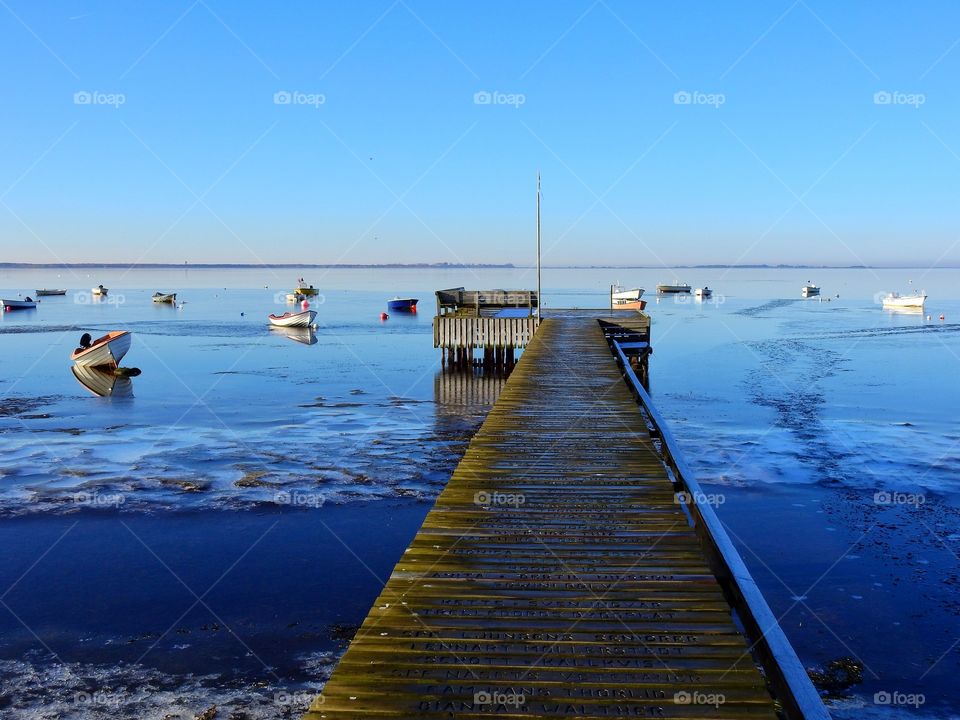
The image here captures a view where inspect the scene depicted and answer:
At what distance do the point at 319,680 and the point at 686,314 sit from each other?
6775 cm

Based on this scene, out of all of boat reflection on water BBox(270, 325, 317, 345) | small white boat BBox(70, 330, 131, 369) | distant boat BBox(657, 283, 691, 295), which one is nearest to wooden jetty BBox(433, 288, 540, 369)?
small white boat BBox(70, 330, 131, 369)

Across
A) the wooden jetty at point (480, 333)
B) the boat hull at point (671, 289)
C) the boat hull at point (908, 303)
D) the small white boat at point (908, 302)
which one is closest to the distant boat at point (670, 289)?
the boat hull at point (671, 289)

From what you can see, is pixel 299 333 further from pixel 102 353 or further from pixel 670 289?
pixel 670 289

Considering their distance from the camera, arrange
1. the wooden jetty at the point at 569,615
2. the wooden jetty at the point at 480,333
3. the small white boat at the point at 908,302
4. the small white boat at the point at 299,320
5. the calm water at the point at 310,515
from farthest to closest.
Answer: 1. the small white boat at the point at 908,302
2. the small white boat at the point at 299,320
3. the wooden jetty at the point at 480,333
4. the calm water at the point at 310,515
5. the wooden jetty at the point at 569,615

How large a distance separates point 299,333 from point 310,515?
39.5 m

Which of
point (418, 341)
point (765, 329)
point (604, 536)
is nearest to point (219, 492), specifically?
point (604, 536)

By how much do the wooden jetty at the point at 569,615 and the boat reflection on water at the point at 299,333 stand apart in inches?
1503

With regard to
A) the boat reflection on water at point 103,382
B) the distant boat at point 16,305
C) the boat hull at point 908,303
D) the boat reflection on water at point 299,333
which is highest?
the boat hull at point 908,303

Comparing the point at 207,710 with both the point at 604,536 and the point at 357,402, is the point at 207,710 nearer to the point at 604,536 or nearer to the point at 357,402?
the point at 604,536

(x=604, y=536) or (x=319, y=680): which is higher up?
(x=604, y=536)

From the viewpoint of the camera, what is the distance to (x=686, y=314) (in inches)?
2822

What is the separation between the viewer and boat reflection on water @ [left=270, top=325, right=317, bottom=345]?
1839 inches

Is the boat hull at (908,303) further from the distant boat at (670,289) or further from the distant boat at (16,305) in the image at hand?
the distant boat at (16,305)

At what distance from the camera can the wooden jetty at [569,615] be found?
4.71 metres
